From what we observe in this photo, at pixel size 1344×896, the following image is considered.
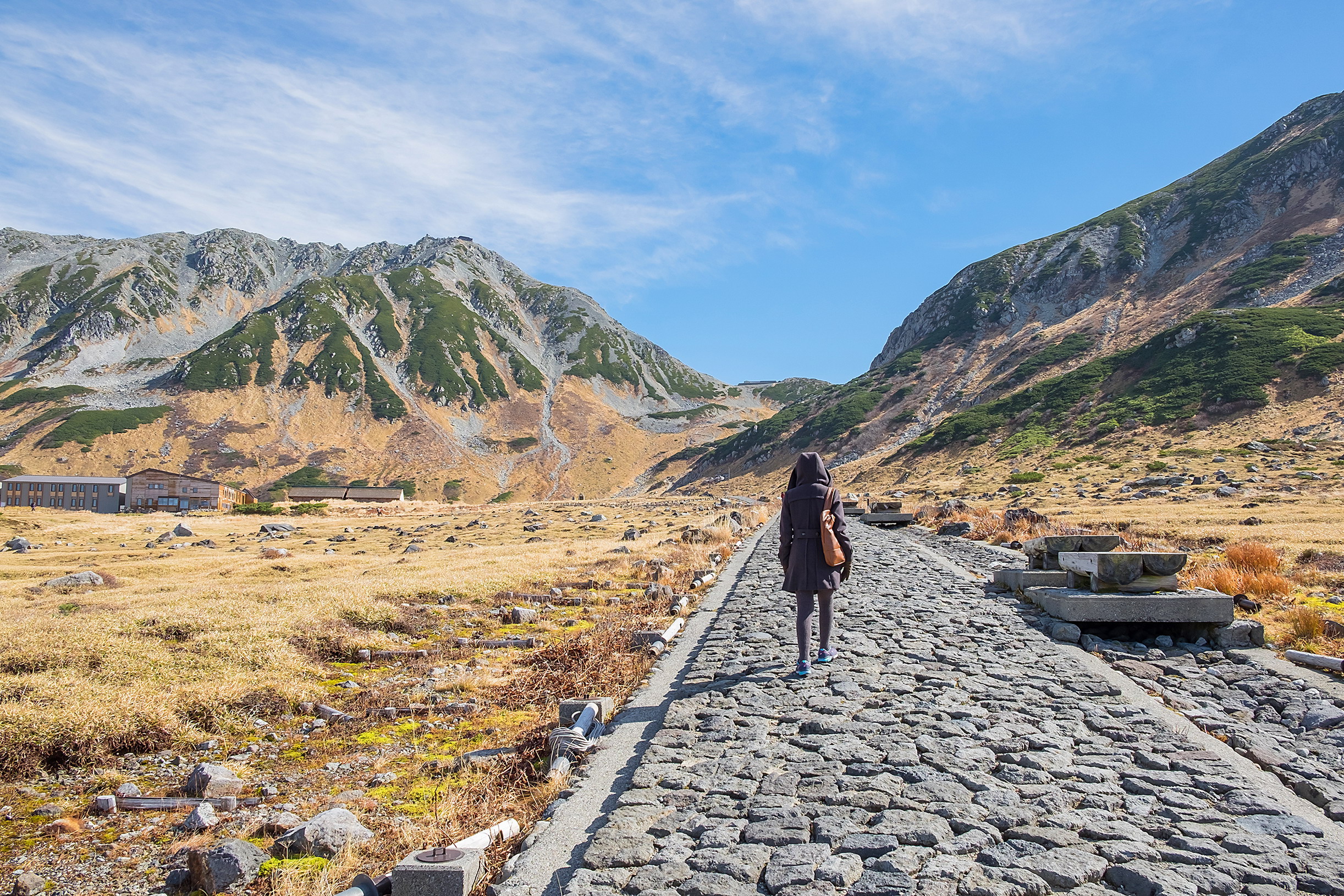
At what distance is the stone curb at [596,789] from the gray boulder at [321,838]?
148 cm

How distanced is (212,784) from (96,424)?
14547 centimetres

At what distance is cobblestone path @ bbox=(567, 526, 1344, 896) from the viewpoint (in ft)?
11.8

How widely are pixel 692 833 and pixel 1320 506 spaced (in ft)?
107

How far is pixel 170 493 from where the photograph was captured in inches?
3024

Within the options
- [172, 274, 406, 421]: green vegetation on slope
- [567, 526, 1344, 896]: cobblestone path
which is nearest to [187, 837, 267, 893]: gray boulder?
[567, 526, 1344, 896]: cobblestone path

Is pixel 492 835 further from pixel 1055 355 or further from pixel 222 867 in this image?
pixel 1055 355

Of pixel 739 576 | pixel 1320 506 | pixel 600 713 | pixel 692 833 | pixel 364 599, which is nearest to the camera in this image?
pixel 692 833

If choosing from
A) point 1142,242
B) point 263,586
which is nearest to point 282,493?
point 263,586

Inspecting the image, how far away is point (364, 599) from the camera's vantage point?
13422mm

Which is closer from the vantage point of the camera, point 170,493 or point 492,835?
point 492,835

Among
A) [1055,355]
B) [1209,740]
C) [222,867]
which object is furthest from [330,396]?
[1209,740]

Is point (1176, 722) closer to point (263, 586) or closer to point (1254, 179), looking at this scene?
point (263, 586)

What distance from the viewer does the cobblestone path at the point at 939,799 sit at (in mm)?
3605

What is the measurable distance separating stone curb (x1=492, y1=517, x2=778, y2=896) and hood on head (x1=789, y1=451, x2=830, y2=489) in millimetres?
2645
